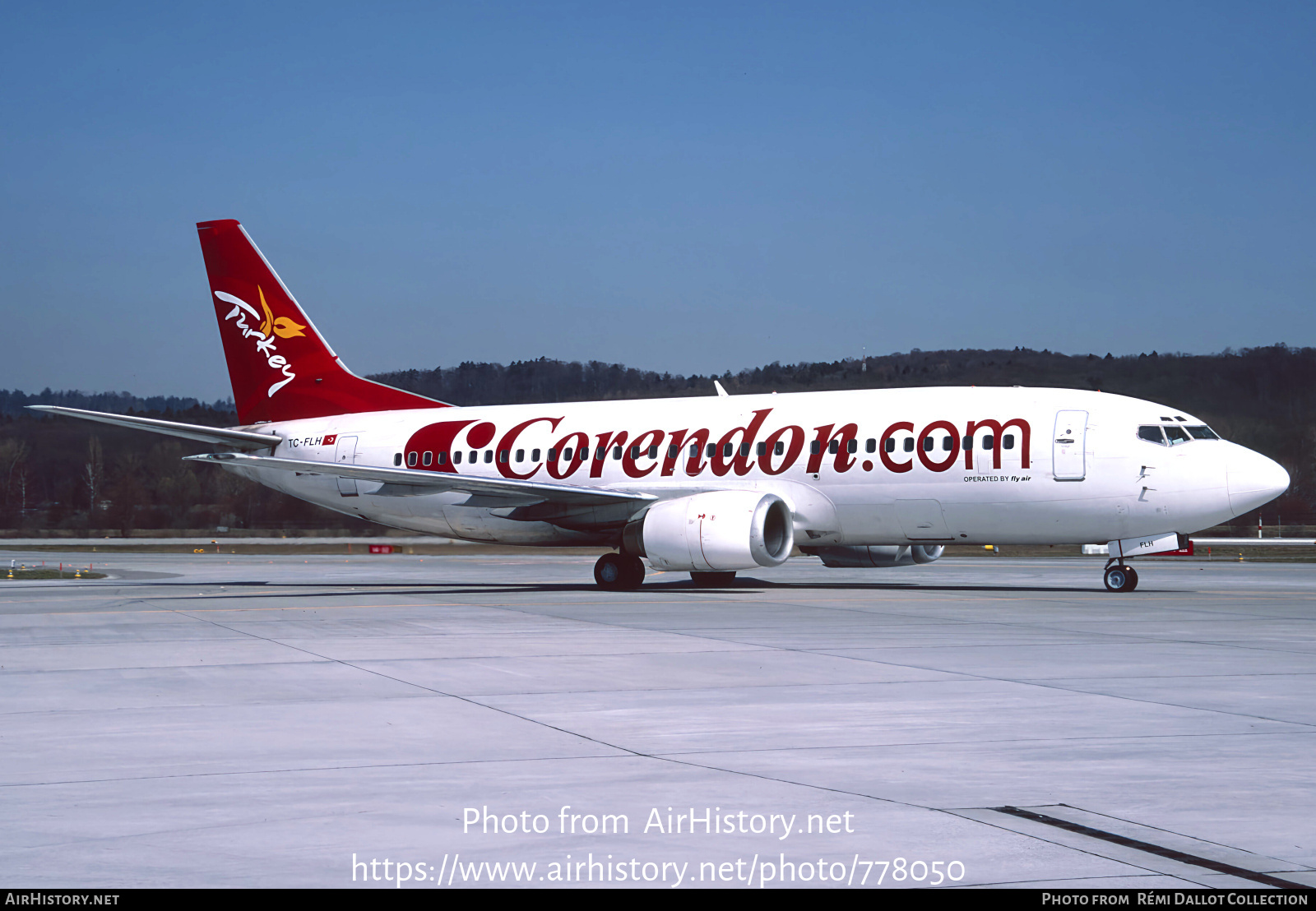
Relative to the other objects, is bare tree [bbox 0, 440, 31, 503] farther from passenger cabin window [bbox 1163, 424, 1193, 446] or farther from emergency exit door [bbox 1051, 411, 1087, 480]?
passenger cabin window [bbox 1163, 424, 1193, 446]

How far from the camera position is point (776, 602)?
22.2 meters

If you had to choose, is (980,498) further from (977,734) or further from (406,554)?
(406,554)

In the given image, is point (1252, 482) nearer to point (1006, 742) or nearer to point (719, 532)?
point (719, 532)

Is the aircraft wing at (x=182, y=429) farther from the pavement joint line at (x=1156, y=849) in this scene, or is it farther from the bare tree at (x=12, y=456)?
the bare tree at (x=12, y=456)

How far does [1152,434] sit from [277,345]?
70.1 feet

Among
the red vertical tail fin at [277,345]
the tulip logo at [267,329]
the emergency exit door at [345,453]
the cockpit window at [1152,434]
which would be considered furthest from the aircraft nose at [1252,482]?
the tulip logo at [267,329]

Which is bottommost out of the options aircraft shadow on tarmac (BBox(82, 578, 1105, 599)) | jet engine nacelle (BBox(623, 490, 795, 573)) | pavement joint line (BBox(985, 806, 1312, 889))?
aircraft shadow on tarmac (BBox(82, 578, 1105, 599))

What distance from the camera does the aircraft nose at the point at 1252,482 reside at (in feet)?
77.0

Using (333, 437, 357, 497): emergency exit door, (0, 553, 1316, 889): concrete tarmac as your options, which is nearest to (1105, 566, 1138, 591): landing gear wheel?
(0, 553, 1316, 889): concrete tarmac

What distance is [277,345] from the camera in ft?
111

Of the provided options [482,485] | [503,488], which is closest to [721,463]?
[503,488]

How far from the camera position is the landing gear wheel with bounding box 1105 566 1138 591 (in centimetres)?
2427

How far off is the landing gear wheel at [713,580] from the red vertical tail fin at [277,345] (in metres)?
8.74

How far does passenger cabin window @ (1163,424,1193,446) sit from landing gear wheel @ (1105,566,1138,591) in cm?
250
